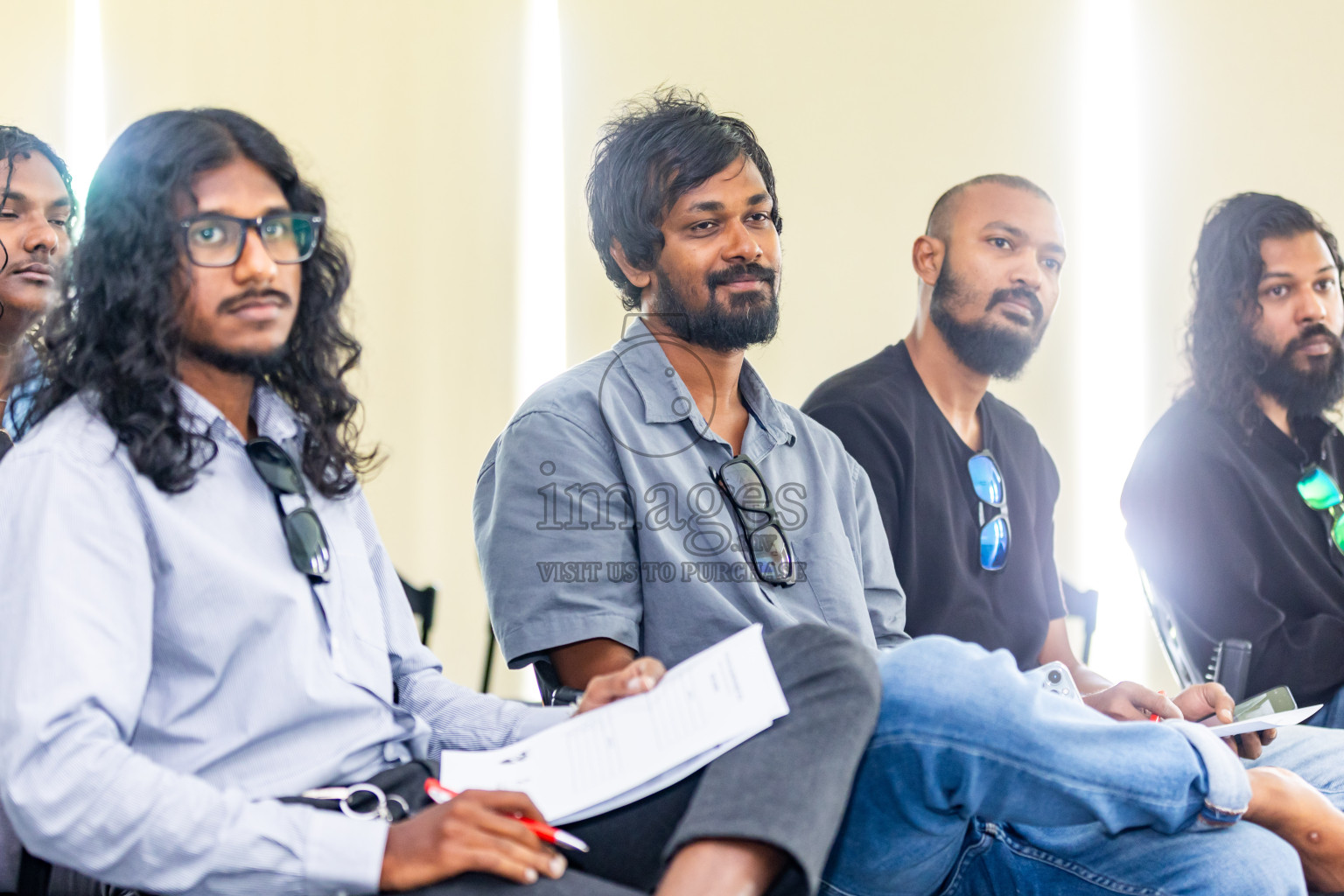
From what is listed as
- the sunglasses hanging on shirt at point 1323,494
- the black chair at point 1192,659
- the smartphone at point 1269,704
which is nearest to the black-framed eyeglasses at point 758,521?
the smartphone at point 1269,704

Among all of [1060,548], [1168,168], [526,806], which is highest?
[1168,168]

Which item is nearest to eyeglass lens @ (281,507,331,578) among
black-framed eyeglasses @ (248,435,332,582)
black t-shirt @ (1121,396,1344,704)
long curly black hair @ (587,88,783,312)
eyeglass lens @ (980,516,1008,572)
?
black-framed eyeglasses @ (248,435,332,582)

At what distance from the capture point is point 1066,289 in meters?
3.64

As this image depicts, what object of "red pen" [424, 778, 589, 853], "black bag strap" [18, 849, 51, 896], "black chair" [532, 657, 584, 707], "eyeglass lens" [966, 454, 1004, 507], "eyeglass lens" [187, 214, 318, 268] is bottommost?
"black chair" [532, 657, 584, 707]

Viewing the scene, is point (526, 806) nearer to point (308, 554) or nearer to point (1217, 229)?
point (308, 554)

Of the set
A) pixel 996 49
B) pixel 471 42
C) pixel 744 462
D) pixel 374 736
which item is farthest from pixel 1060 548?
pixel 374 736

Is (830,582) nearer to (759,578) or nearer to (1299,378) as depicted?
(759,578)

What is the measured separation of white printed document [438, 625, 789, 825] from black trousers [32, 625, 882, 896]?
2 cm

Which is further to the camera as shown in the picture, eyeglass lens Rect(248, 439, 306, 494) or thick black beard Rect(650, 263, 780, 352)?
thick black beard Rect(650, 263, 780, 352)

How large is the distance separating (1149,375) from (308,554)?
3.09 meters

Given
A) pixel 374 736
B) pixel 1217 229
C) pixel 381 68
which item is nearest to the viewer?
pixel 374 736

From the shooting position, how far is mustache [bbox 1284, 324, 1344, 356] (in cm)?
245

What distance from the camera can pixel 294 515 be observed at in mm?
1169

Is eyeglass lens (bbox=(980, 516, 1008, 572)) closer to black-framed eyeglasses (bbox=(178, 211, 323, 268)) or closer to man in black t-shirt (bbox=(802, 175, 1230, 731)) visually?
man in black t-shirt (bbox=(802, 175, 1230, 731))
